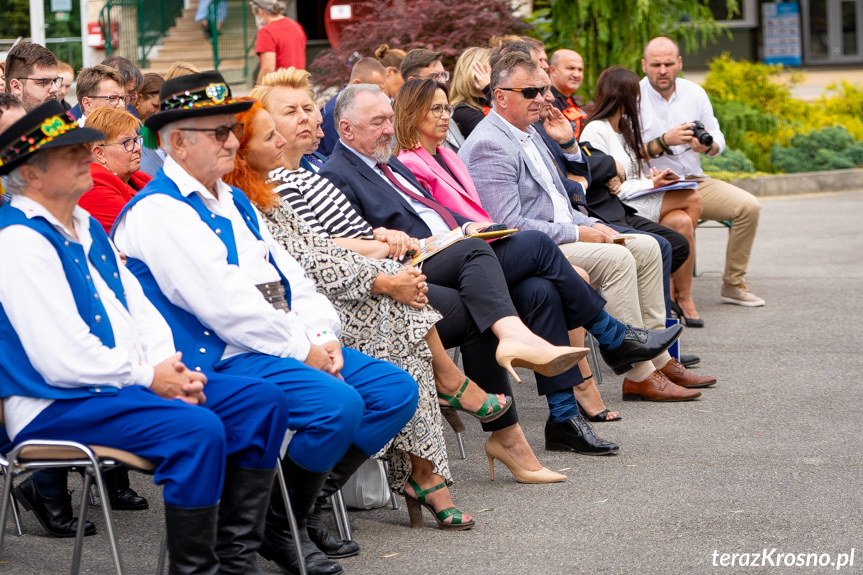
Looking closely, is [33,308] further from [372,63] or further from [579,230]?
[372,63]

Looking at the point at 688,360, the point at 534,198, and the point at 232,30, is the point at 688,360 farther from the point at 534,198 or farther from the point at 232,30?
the point at 232,30

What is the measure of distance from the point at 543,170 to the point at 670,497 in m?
2.28

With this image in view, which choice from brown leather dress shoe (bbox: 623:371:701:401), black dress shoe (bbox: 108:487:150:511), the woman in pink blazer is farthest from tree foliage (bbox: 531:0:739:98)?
black dress shoe (bbox: 108:487:150:511)

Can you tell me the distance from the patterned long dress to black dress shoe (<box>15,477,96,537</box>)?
4.02 ft

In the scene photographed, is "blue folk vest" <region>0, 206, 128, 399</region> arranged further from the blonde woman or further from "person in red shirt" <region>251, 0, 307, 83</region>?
Result: "person in red shirt" <region>251, 0, 307, 83</region>

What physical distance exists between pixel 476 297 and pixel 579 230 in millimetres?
1719

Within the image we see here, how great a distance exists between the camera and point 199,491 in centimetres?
301

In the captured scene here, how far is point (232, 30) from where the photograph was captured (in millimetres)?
18000

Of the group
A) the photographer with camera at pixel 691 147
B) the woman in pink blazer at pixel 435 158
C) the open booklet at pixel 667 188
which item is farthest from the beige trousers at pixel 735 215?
the woman in pink blazer at pixel 435 158

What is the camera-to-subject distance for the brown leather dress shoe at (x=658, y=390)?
5.86 metres

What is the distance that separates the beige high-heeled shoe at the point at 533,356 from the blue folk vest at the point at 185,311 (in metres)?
1.26

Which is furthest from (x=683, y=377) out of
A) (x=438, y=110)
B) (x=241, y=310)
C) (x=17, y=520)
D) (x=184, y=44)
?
(x=184, y=44)

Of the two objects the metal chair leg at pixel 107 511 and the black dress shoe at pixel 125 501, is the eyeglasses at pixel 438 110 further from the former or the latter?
the metal chair leg at pixel 107 511

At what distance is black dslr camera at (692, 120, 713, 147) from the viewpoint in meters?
7.57
